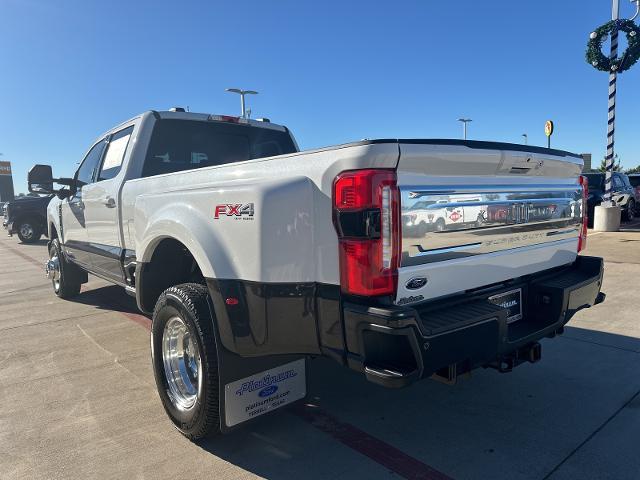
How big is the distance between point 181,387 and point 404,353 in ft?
5.65

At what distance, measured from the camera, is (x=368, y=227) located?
1.94 m

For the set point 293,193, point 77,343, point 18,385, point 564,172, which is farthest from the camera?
point 77,343

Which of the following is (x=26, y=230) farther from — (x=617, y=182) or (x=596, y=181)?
(x=617, y=182)

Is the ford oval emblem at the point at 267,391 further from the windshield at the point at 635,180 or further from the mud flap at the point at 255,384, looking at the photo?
the windshield at the point at 635,180

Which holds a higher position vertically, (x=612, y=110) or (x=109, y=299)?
(x=612, y=110)

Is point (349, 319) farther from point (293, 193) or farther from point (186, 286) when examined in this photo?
point (186, 286)

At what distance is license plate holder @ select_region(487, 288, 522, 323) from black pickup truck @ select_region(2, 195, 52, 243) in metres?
17.1

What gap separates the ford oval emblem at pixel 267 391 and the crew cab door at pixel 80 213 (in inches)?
123

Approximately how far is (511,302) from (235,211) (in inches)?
64.0

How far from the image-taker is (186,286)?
2801 millimetres

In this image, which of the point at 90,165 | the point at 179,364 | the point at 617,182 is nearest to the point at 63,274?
the point at 90,165

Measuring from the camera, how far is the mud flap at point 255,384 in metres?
2.55

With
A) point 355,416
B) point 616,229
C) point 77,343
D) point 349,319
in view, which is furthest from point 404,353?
point 616,229

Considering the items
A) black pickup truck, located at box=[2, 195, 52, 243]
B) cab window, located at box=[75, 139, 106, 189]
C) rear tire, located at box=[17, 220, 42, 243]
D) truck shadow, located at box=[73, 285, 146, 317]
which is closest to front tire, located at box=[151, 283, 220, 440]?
cab window, located at box=[75, 139, 106, 189]
